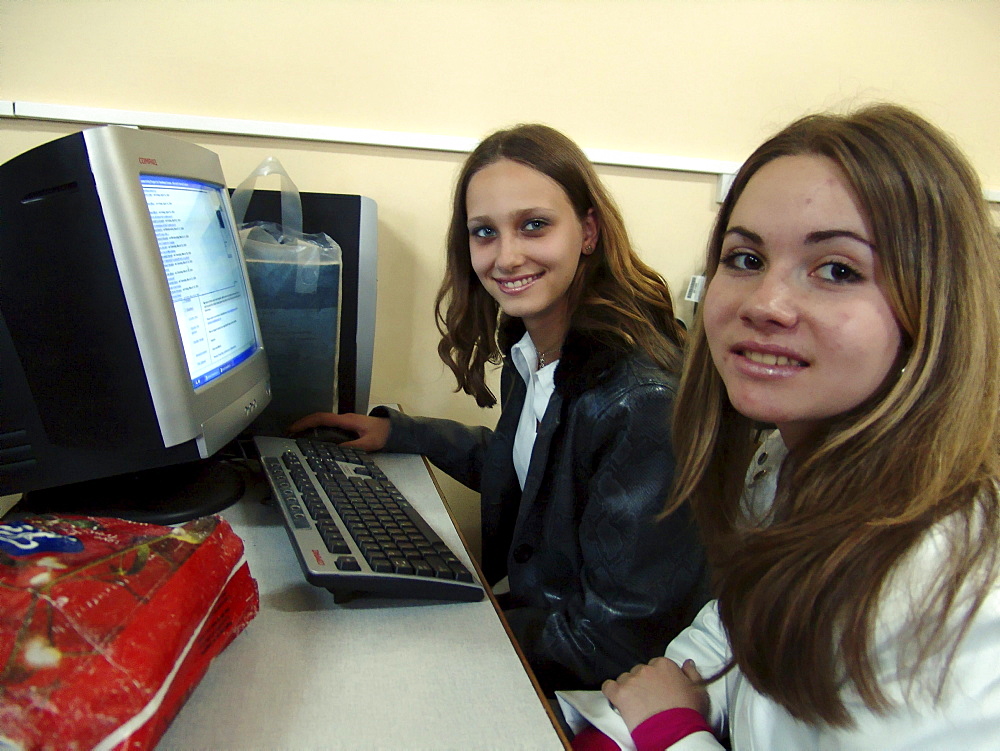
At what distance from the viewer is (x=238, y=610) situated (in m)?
0.55

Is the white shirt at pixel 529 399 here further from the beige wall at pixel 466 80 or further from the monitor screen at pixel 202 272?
the monitor screen at pixel 202 272

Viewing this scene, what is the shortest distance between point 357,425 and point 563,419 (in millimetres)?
385

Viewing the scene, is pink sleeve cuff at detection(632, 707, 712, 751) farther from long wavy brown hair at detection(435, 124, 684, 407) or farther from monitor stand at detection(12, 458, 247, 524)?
monitor stand at detection(12, 458, 247, 524)

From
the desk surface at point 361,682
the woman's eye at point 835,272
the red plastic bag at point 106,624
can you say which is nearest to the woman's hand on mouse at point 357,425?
the desk surface at point 361,682

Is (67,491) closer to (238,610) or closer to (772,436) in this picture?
(238,610)

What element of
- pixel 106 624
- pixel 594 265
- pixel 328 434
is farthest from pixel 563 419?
pixel 106 624

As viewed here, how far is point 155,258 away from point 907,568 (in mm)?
737

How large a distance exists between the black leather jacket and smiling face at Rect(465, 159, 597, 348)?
0.15 metres

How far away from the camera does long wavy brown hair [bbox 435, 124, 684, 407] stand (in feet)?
3.10

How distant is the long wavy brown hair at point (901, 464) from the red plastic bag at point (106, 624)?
0.45 metres

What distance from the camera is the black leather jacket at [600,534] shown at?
0.81 m

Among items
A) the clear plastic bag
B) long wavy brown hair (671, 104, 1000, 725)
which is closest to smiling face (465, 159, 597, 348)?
the clear plastic bag

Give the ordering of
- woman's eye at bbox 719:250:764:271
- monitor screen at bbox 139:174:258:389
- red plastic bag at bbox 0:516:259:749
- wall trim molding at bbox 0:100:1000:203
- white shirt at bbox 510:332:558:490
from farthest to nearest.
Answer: wall trim molding at bbox 0:100:1000:203 < white shirt at bbox 510:332:558:490 < monitor screen at bbox 139:174:258:389 < woman's eye at bbox 719:250:764:271 < red plastic bag at bbox 0:516:259:749

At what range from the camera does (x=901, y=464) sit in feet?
1.65
